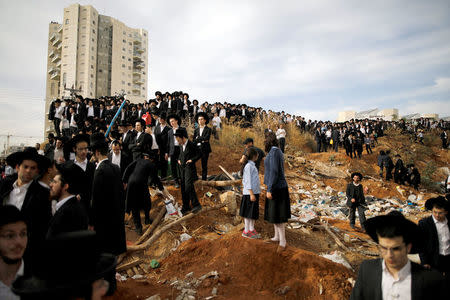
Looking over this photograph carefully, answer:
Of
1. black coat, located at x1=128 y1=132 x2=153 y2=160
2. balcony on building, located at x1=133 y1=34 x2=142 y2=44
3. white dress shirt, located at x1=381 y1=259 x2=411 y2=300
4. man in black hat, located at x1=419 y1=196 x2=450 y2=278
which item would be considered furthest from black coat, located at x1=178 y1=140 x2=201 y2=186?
balcony on building, located at x1=133 y1=34 x2=142 y2=44

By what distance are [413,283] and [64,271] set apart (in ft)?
6.87

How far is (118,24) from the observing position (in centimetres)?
5625

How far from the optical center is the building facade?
48.6 m

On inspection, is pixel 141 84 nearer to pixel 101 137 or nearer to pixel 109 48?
pixel 109 48

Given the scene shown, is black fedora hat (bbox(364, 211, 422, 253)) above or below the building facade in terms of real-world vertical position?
below

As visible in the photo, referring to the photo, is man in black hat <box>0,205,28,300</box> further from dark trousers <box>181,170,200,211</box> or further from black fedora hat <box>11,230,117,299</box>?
dark trousers <box>181,170,200,211</box>

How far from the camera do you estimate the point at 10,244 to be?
1.74 m

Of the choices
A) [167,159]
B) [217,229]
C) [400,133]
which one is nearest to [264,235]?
[217,229]

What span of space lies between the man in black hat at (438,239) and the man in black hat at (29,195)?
14.2ft

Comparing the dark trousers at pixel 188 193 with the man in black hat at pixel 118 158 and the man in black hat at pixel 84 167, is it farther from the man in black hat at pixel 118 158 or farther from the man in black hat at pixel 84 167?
the man in black hat at pixel 84 167

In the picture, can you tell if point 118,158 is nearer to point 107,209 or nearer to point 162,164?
point 107,209

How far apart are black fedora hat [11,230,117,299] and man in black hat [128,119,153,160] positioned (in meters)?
5.59

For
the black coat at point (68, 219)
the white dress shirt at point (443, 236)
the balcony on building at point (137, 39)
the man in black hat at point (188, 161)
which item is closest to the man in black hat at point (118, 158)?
the man in black hat at point (188, 161)

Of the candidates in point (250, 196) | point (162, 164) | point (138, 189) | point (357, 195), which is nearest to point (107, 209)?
point (138, 189)
